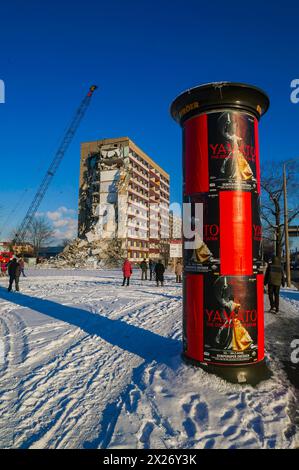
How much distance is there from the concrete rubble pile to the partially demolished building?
2655 mm

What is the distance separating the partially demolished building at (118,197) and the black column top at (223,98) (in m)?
54.6

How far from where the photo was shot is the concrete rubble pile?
49.2 meters

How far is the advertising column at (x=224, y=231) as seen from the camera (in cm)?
401

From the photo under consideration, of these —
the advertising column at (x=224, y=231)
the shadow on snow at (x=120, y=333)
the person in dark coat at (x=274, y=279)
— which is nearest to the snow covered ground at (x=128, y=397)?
the shadow on snow at (x=120, y=333)

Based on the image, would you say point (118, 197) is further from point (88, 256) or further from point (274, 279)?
point (274, 279)

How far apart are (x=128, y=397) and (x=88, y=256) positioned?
51.0 meters

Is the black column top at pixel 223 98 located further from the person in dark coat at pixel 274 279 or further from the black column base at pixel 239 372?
the person in dark coat at pixel 274 279

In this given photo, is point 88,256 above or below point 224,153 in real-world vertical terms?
below

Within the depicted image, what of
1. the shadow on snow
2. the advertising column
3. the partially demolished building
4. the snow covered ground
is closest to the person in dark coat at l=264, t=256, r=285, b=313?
the snow covered ground

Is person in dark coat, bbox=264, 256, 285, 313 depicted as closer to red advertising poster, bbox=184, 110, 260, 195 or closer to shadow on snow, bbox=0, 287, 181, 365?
shadow on snow, bbox=0, 287, 181, 365

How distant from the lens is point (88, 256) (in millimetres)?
53406

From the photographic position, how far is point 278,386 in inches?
154

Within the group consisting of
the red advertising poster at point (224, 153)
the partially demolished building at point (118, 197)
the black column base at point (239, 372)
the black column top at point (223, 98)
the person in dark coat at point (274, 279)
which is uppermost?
the partially demolished building at point (118, 197)

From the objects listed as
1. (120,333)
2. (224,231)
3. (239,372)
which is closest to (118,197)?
(120,333)
